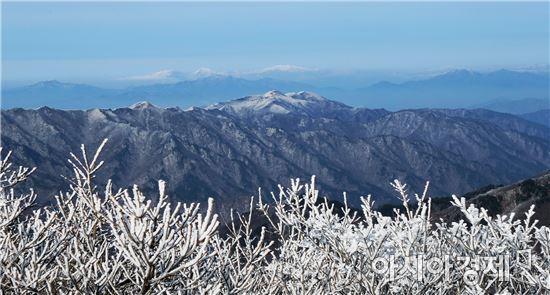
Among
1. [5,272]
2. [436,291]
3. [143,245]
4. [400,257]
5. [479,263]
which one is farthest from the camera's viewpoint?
[400,257]

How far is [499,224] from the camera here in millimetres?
12336

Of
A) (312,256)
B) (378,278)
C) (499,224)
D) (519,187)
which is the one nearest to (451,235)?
(499,224)

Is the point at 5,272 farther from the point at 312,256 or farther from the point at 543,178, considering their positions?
the point at 543,178

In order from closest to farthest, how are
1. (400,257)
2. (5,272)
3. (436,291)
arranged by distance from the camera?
(5,272) < (436,291) < (400,257)

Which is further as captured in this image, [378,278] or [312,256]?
[312,256]

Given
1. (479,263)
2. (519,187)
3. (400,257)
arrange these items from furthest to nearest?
(519,187) < (400,257) < (479,263)

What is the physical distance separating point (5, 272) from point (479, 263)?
7.43 metres

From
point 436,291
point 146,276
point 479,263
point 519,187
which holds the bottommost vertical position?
point 519,187

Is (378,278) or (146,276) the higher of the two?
(146,276)

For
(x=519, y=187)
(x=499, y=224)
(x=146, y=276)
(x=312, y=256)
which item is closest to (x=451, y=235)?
(x=499, y=224)

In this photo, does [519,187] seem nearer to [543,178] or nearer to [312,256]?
[543,178]

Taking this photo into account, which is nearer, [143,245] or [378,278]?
[143,245]

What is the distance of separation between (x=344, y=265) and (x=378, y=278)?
0.67 metres

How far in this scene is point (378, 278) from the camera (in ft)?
38.1
